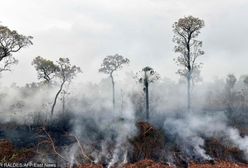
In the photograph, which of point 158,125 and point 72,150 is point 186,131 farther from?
point 72,150

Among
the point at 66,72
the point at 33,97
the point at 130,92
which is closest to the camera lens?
the point at 66,72

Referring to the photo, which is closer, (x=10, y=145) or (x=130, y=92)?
(x=10, y=145)

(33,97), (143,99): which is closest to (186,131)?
(33,97)

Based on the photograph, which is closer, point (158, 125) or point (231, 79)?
point (158, 125)

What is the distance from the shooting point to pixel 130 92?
87.5 metres

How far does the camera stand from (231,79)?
9631 centimetres

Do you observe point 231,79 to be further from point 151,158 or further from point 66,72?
point 151,158

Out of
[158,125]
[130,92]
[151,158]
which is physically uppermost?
[130,92]

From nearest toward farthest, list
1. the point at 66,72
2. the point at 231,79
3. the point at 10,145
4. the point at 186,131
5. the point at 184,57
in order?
1. the point at 10,145
2. the point at 186,131
3. the point at 184,57
4. the point at 66,72
5. the point at 231,79

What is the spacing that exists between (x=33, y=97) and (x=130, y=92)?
29.3 m

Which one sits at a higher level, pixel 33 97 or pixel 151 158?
pixel 33 97

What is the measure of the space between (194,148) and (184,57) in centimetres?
1533

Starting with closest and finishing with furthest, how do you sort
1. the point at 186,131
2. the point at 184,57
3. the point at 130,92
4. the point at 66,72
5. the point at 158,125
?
the point at 186,131
the point at 158,125
the point at 184,57
the point at 66,72
the point at 130,92

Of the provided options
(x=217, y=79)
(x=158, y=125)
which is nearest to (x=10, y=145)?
(x=158, y=125)
